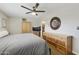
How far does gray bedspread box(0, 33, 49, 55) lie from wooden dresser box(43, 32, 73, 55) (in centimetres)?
20

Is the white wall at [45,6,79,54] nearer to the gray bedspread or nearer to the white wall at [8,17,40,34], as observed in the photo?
the gray bedspread

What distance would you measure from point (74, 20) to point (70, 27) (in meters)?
0.12

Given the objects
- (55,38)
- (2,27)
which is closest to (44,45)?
(55,38)

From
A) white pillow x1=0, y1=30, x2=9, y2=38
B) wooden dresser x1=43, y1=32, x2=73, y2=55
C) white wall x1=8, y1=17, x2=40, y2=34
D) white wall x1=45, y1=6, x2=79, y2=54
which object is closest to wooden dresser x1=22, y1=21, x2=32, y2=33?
white wall x1=8, y1=17, x2=40, y2=34

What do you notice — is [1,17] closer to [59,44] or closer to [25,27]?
[25,27]

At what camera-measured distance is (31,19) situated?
3.21 ft

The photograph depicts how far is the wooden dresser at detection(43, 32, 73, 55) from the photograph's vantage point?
1244mm

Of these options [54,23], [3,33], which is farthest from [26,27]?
[54,23]

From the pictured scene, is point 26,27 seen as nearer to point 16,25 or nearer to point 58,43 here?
point 16,25

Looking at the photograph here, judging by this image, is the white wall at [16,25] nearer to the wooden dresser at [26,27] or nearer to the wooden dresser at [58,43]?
the wooden dresser at [26,27]

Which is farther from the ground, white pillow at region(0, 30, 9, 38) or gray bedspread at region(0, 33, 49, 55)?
white pillow at region(0, 30, 9, 38)

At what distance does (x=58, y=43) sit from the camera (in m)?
1.46

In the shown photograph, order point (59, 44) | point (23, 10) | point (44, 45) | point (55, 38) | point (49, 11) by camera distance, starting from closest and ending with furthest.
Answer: point (23, 10) < point (49, 11) < point (44, 45) < point (55, 38) < point (59, 44)

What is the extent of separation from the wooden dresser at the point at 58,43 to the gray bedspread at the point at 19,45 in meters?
0.20
